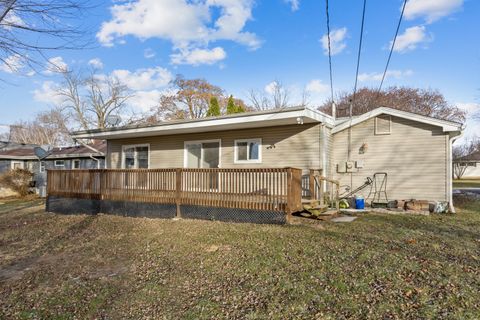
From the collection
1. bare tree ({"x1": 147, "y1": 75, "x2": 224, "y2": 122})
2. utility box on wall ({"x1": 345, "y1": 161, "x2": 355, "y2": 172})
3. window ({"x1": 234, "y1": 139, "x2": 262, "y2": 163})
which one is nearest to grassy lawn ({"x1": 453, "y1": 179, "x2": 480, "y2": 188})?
utility box on wall ({"x1": 345, "y1": 161, "x2": 355, "y2": 172})

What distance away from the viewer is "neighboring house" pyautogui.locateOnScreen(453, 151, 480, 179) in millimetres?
33438

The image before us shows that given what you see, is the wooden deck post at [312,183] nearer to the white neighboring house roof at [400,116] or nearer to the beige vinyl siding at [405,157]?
the beige vinyl siding at [405,157]

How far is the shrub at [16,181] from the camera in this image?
56.9ft

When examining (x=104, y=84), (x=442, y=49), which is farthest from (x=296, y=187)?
(x=104, y=84)

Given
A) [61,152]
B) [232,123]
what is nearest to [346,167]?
[232,123]

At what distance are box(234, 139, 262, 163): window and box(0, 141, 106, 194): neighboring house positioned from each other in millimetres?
9382

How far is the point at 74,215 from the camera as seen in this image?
9.46 metres

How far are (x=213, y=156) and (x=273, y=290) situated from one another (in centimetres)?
741

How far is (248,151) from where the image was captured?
32.4 feet

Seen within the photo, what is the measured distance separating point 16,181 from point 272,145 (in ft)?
54.1

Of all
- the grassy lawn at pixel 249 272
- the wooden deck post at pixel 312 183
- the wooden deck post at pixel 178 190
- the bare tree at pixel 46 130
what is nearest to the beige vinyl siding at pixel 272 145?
the wooden deck post at pixel 312 183

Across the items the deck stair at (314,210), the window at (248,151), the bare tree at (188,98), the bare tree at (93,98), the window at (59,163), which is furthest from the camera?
the bare tree at (93,98)

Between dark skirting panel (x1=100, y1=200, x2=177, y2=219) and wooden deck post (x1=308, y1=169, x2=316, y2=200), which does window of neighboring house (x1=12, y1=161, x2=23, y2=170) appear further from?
wooden deck post (x1=308, y1=169, x2=316, y2=200)

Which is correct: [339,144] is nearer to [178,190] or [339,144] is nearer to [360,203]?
[360,203]
